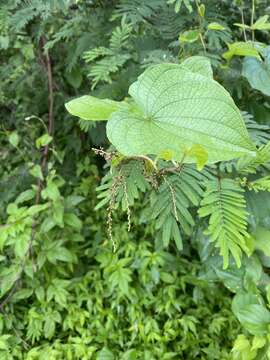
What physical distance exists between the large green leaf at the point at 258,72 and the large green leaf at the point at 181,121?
1.19 ft

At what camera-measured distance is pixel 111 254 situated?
56.4 inches

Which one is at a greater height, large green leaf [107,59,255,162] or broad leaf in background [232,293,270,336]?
large green leaf [107,59,255,162]

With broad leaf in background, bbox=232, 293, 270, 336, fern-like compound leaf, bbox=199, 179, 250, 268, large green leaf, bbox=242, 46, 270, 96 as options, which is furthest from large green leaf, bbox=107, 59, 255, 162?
broad leaf in background, bbox=232, 293, 270, 336

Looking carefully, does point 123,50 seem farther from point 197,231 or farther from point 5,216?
point 5,216

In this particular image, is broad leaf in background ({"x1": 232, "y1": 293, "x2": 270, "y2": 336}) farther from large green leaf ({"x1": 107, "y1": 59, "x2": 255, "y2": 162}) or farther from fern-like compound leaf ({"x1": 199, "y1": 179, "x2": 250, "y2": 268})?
large green leaf ({"x1": 107, "y1": 59, "x2": 255, "y2": 162})

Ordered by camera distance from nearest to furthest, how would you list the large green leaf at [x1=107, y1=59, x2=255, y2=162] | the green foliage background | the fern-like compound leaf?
1. the large green leaf at [x1=107, y1=59, x2=255, y2=162]
2. the fern-like compound leaf
3. the green foliage background

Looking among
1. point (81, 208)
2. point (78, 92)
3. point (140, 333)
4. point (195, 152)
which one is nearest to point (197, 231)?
point (140, 333)

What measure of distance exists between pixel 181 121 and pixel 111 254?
933mm

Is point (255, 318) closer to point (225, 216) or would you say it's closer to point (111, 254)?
point (225, 216)

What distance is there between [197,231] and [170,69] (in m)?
Result: 0.53

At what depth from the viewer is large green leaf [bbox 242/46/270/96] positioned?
91 centimetres

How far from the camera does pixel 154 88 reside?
605 millimetres

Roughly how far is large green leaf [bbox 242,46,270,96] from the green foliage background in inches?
3.4

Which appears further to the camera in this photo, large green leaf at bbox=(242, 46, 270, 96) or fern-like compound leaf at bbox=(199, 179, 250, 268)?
large green leaf at bbox=(242, 46, 270, 96)
